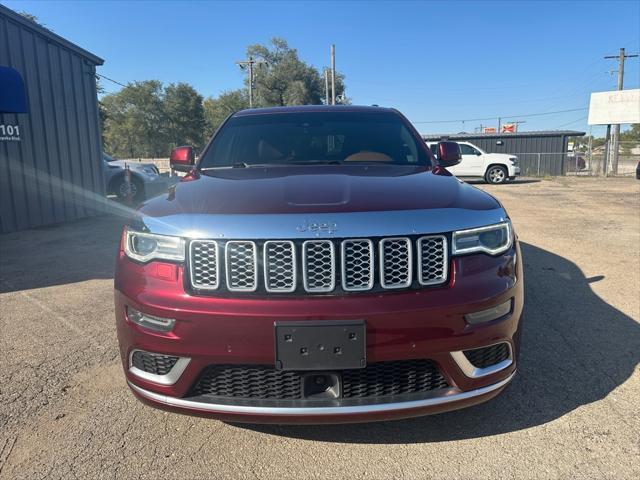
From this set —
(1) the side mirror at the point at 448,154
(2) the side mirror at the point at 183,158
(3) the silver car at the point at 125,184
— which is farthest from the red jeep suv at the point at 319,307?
(3) the silver car at the point at 125,184

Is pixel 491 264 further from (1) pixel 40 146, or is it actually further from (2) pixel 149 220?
(1) pixel 40 146

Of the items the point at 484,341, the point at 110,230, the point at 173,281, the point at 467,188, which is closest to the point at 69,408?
the point at 173,281

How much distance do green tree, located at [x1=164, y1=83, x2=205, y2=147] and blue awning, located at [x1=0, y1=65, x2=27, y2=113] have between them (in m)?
44.6

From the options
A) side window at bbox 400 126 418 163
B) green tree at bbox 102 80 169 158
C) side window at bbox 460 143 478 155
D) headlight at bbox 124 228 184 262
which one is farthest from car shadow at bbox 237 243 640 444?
green tree at bbox 102 80 169 158

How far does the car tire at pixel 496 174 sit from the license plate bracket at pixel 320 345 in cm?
2029

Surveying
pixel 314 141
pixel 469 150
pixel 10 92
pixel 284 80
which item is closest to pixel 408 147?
pixel 314 141

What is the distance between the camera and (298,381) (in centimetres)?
206

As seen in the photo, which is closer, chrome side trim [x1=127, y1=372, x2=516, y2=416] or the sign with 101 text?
chrome side trim [x1=127, y1=372, x2=516, y2=416]

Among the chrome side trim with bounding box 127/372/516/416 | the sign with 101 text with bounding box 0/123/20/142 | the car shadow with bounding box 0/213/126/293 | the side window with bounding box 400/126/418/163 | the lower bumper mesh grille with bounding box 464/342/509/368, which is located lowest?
the car shadow with bounding box 0/213/126/293

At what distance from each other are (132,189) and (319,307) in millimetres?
12716

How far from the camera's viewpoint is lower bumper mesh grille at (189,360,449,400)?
205 cm

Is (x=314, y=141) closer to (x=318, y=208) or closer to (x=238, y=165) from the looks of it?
(x=238, y=165)

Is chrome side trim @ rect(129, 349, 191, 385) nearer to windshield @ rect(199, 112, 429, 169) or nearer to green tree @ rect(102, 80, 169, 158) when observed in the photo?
windshield @ rect(199, 112, 429, 169)

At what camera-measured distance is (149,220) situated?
2.26m
